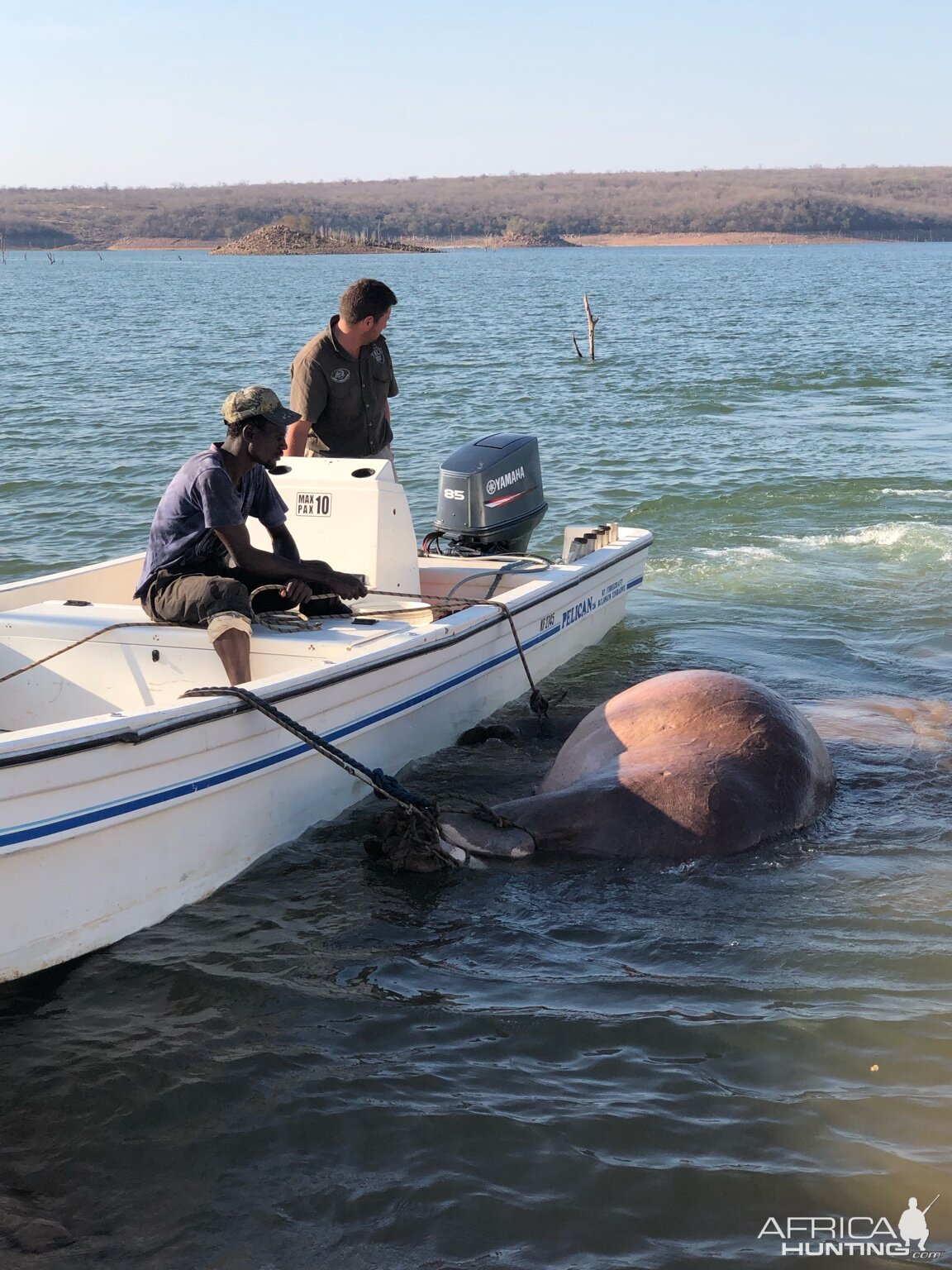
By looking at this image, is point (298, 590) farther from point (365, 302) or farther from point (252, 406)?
point (365, 302)

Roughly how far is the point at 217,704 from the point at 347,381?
323 cm

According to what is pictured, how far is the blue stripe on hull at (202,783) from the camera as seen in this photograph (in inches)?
164

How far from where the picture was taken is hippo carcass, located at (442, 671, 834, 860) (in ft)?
16.8

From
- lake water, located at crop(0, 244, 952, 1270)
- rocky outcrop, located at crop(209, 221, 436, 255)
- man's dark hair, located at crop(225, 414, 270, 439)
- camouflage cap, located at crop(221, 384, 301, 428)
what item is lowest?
lake water, located at crop(0, 244, 952, 1270)

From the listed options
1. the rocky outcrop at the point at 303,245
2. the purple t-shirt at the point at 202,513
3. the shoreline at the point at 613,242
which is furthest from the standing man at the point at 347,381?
the shoreline at the point at 613,242

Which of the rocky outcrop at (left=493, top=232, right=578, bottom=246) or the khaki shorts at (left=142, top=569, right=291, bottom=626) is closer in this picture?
the khaki shorts at (left=142, top=569, right=291, bottom=626)

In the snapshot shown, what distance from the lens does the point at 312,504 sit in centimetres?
691

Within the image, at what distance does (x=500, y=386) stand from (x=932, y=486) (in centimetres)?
1172

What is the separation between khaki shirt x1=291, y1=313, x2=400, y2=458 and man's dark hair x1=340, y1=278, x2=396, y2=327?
14cm

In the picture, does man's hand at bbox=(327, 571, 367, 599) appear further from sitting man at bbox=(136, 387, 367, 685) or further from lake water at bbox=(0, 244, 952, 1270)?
lake water at bbox=(0, 244, 952, 1270)

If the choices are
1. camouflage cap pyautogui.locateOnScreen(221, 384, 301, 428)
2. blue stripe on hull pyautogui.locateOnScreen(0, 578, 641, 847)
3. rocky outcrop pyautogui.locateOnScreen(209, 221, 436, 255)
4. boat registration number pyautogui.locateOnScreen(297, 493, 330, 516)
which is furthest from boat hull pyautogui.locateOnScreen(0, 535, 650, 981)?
rocky outcrop pyautogui.locateOnScreen(209, 221, 436, 255)

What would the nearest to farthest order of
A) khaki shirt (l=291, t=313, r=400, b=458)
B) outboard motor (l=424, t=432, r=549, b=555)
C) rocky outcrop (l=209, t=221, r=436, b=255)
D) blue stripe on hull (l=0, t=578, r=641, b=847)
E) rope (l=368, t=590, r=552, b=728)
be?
blue stripe on hull (l=0, t=578, r=641, b=847)
rope (l=368, t=590, r=552, b=728)
khaki shirt (l=291, t=313, r=400, b=458)
outboard motor (l=424, t=432, r=549, b=555)
rocky outcrop (l=209, t=221, r=436, b=255)

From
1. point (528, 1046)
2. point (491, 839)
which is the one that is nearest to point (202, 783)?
point (491, 839)

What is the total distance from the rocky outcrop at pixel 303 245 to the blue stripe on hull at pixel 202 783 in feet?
457
